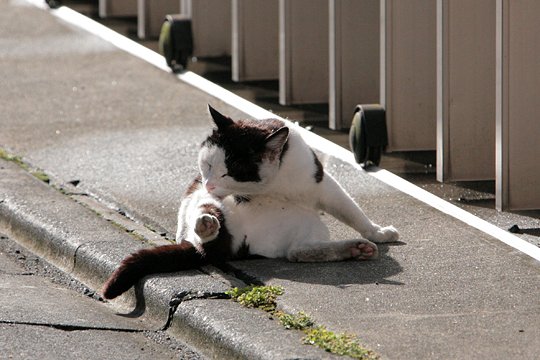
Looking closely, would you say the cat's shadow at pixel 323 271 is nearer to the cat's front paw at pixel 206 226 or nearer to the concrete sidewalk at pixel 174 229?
the concrete sidewalk at pixel 174 229

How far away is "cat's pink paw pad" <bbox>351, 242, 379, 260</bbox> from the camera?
18.7ft

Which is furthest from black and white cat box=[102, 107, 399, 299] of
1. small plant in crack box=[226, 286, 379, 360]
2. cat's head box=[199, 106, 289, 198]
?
small plant in crack box=[226, 286, 379, 360]

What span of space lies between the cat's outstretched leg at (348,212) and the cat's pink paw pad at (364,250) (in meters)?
0.33

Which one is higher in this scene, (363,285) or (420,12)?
(420,12)

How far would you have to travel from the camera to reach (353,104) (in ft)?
28.2

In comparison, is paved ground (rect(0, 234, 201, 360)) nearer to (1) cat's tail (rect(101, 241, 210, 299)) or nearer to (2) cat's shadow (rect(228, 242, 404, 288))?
(1) cat's tail (rect(101, 241, 210, 299))

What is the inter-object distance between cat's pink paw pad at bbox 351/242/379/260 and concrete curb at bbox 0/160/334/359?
2.09ft

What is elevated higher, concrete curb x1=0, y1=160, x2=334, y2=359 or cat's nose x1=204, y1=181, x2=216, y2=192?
cat's nose x1=204, y1=181, x2=216, y2=192

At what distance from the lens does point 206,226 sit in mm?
5512

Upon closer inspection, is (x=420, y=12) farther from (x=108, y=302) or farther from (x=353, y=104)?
Result: (x=108, y=302)

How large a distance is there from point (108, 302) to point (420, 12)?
3034 mm

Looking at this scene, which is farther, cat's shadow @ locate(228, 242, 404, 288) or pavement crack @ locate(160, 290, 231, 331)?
cat's shadow @ locate(228, 242, 404, 288)

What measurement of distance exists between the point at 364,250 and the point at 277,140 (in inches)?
24.9

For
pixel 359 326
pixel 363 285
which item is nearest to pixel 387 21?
pixel 363 285
